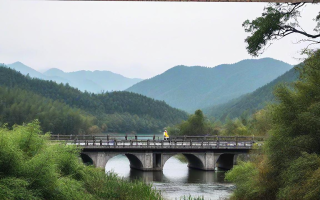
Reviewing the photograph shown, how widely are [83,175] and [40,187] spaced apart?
21.9 feet

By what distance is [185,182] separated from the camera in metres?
40.2

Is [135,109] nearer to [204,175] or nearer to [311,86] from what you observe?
[204,175]

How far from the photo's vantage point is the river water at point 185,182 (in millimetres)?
32784

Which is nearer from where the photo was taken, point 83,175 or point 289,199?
point 289,199

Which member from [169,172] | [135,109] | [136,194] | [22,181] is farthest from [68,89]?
[22,181]

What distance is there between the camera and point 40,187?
576 inches

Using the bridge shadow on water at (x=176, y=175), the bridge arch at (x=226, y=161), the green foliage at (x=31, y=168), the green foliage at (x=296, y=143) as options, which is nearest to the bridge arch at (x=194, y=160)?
the bridge shadow on water at (x=176, y=175)

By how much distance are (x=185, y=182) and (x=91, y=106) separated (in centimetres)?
12039

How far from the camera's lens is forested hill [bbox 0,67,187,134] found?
101 meters

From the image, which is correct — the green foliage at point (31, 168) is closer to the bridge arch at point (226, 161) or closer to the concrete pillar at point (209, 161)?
the concrete pillar at point (209, 161)

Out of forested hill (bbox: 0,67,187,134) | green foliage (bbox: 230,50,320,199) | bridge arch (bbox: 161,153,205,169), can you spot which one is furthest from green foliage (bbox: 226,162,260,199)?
forested hill (bbox: 0,67,187,134)

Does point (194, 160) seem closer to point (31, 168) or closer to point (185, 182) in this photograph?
point (185, 182)

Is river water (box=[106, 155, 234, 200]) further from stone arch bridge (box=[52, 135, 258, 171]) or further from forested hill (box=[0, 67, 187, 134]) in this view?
forested hill (box=[0, 67, 187, 134])

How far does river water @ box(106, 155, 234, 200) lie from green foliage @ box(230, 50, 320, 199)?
7458mm
